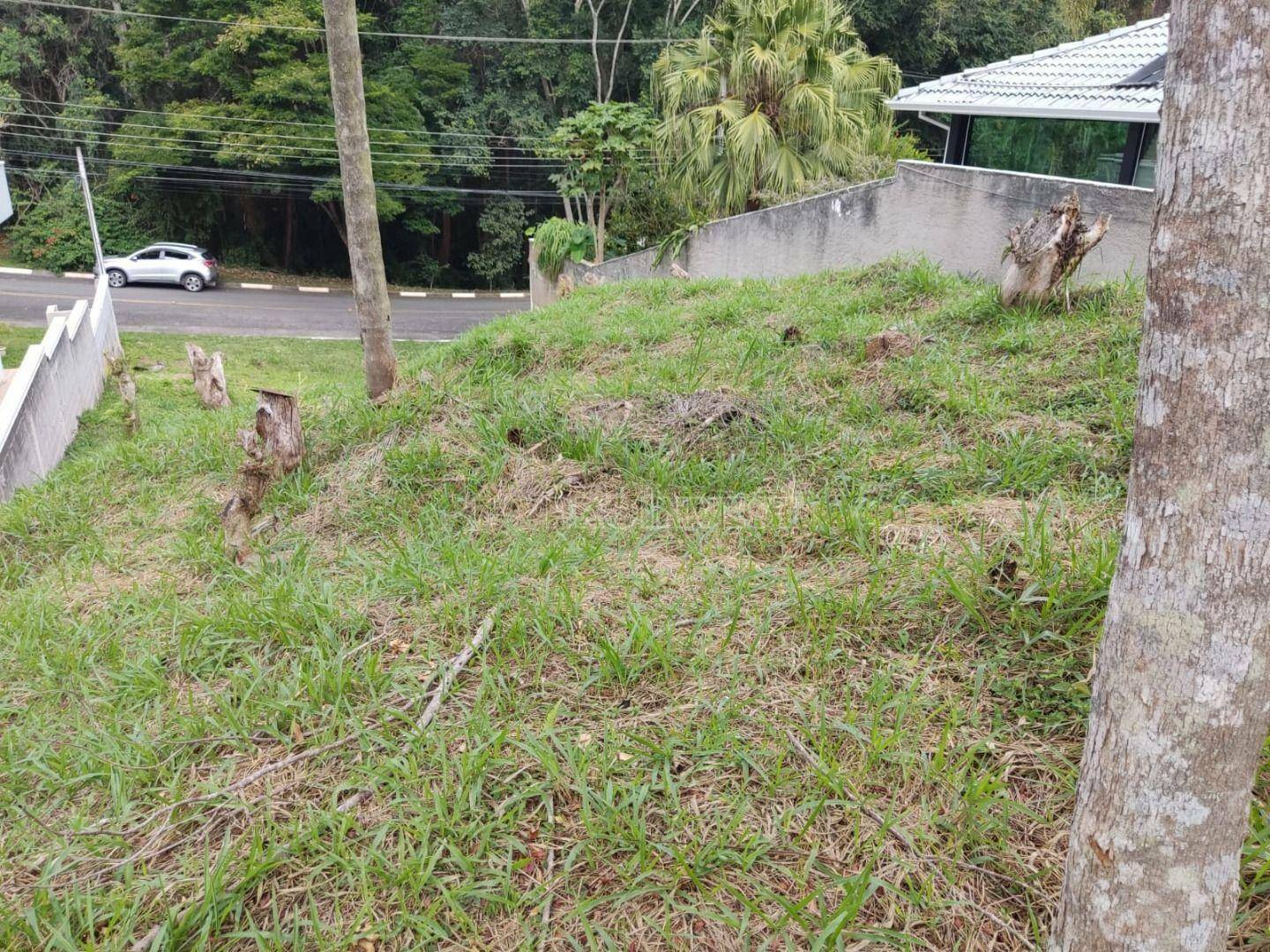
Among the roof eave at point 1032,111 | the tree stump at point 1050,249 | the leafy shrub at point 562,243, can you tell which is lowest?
the leafy shrub at point 562,243

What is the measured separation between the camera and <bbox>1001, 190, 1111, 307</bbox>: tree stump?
5.15m

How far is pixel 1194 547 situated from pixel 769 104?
1232 centimetres

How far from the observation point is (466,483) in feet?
14.1

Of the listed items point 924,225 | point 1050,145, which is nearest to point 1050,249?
point 924,225

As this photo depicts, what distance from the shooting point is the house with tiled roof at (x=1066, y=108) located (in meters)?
7.74

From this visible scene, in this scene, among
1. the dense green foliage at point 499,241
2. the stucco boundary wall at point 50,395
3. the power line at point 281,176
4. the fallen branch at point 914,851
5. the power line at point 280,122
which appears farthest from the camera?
the dense green foliage at point 499,241

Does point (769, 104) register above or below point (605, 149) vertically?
above

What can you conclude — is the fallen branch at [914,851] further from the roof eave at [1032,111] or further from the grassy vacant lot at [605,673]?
the roof eave at [1032,111]

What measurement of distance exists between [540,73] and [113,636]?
20666 millimetres

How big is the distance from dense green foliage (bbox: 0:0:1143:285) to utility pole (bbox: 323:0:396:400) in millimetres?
15986

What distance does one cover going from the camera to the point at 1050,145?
28.5ft

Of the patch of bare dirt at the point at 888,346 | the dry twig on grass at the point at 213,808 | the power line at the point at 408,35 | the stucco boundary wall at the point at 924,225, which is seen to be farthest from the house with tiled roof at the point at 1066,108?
the power line at the point at 408,35

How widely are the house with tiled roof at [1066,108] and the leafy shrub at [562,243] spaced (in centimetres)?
618

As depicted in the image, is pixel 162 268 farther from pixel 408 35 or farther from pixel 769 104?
pixel 769 104
